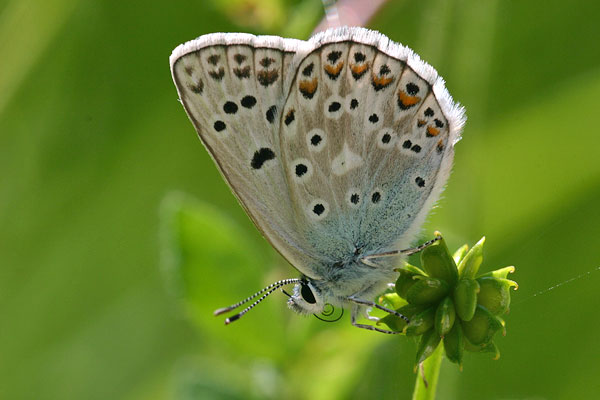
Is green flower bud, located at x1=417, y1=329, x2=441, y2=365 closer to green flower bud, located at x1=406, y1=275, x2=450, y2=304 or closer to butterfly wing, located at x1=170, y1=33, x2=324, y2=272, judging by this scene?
green flower bud, located at x1=406, y1=275, x2=450, y2=304

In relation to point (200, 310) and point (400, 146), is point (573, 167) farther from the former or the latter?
point (200, 310)

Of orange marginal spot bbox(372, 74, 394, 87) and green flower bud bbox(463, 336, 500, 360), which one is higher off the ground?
orange marginal spot bbox(372, 74, 394, 87)

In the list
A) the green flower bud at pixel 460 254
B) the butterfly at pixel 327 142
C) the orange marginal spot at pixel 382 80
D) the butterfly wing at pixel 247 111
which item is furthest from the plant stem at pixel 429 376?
the orange marginal spot at pixel 382 80

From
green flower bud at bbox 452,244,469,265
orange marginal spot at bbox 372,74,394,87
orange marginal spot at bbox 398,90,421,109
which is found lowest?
green flower bud at bbox 452,244,469,265

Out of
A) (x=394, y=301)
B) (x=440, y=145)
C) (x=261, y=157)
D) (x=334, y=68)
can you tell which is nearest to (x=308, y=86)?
(x=334, y=68)

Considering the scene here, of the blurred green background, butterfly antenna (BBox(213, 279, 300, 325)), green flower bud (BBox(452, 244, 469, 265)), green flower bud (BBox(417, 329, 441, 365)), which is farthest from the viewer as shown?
the blurred green background

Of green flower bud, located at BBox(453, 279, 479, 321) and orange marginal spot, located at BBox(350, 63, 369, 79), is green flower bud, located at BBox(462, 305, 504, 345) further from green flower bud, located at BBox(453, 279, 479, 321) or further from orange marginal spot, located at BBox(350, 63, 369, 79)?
orange marginal spot, located at BBox(350, 63, 369, 79)

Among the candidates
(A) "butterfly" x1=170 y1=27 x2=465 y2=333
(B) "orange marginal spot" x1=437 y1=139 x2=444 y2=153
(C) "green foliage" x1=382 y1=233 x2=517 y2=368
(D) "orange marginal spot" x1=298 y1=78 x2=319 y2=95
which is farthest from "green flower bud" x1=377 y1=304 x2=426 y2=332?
(D) "orange marginal spot" x1=298 y1=78 x2=319 y2=95

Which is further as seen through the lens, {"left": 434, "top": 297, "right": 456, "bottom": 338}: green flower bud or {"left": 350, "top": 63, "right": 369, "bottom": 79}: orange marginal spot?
{"left": 350, "top": 63, "right": 369, "bottom": 79}: orange marginal spot

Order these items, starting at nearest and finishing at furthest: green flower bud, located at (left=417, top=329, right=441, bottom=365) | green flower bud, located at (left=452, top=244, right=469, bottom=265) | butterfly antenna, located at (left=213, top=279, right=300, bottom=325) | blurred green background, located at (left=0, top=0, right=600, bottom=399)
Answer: green flower bud, located at (left=417, top=329, right=441, bottom=365) → green flower bud, located at (left=452, top=244, right=469, bottom=265) → butterfly antenna, located at (left=213, top=279, right=300, bottom=325) → blurred green background, located at (left=0, top=0, right=600, bottom=399)
